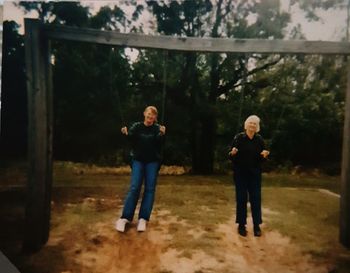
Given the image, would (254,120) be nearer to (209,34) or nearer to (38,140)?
(209,34)

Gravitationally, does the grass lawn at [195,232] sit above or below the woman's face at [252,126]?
below

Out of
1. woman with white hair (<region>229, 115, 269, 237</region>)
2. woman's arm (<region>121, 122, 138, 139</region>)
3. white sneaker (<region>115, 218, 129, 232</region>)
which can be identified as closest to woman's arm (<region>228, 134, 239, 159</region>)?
woman with white hair (<region>229, 115, 269, 237</region>)

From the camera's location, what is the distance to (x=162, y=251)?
301 centimetres

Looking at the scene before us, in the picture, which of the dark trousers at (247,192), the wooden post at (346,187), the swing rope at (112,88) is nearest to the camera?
the wooden post at (346,187)

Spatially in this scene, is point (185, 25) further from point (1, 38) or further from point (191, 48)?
point (1, 38)

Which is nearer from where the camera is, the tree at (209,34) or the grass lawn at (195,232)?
the grass lawn at (195,232)

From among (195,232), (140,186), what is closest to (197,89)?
(140,186)

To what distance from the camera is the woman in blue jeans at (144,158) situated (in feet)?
10.2

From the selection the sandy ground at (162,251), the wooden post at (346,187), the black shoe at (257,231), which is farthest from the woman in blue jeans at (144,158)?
the wooden post at (346,187)

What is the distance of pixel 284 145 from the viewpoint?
302 cm

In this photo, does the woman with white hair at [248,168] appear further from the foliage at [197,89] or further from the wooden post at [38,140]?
the wooden post at [38,140]

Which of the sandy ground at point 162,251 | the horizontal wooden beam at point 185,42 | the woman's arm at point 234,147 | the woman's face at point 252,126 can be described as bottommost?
the sandy ground at point 162,251

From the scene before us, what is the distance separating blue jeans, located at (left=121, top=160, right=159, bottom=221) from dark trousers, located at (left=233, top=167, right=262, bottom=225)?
611 millimetres

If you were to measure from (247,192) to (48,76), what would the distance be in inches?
67.2
